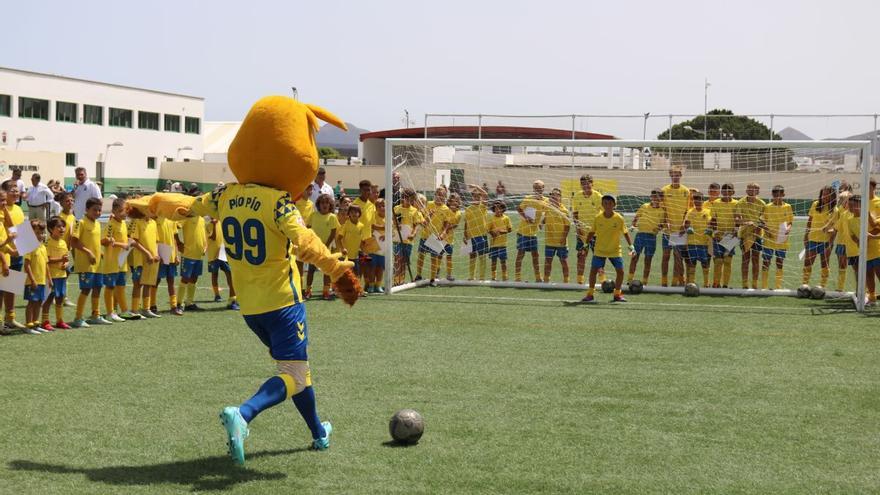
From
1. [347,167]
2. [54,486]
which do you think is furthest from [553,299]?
[347,167]

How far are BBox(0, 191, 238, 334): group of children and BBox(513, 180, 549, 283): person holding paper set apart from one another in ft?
19.4

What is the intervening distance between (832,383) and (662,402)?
1.95m

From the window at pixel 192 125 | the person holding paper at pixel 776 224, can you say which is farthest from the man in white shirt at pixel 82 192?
the window at pixel 192 125

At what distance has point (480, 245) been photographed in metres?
17.7

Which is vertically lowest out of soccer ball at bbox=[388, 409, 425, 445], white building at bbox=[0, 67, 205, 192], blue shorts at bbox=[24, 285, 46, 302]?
soccer ball at bbox=[388, 409, 425, 445]

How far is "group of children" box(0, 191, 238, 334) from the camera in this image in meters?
11.5

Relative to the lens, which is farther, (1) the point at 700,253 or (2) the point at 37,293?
(1) the point at 700,253

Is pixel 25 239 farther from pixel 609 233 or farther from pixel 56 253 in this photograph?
pixel 609 233

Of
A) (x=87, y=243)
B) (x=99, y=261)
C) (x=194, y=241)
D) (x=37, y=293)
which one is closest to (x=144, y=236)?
(x=99, y=261)

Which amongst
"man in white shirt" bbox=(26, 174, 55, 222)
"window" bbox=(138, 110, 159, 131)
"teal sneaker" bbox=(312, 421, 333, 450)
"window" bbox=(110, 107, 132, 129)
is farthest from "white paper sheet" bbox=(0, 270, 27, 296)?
"window" bbox=(138, 110, 159, 131)

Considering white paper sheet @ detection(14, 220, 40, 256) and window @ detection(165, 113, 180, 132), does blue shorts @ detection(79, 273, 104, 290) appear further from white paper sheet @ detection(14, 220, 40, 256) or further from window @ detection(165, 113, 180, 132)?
window @ detection(165, 113, 180, 132)

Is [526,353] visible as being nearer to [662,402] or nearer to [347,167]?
[662,402]

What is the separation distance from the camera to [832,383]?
8.70 meters

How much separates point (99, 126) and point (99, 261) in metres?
48.9
